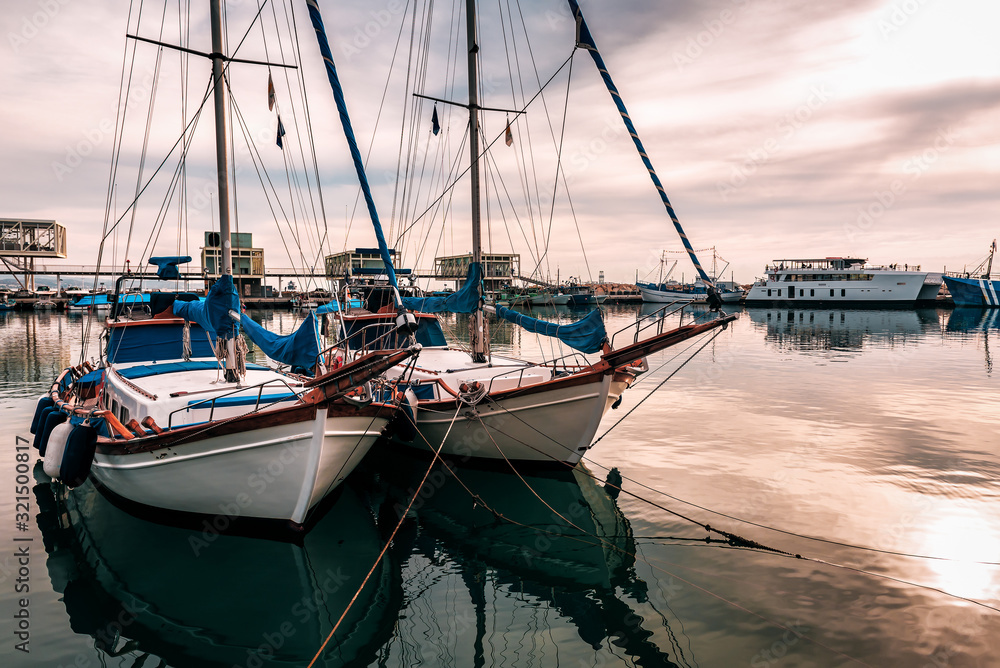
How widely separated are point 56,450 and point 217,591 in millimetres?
4817

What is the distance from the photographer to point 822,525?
10750 mm

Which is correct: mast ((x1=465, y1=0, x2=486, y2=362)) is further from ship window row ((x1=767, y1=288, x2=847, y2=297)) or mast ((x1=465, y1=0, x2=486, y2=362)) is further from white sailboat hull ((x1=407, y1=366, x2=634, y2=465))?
ship window row ((x1=767, y1=288, x2=847, y2=297))

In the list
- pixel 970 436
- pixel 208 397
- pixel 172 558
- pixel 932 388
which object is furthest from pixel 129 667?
pixel 932 388

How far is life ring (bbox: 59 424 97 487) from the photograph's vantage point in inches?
392

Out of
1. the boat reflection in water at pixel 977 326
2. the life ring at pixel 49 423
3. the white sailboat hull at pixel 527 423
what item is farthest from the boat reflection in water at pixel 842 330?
the life ring at pixel 49 423

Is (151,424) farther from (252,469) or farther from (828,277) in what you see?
(828,277)

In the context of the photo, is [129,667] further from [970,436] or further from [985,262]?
[985,262]

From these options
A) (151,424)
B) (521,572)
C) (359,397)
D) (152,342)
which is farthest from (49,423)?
(521,572)

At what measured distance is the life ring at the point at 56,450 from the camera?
1002 cm

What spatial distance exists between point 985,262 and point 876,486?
10404 centimetres

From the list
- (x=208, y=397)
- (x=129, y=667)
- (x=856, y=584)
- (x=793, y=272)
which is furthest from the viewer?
(x=793, y=272)

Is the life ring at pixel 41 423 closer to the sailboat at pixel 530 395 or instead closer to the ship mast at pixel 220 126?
the ship mast at pixel 220 126

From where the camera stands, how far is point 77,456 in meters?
10.0

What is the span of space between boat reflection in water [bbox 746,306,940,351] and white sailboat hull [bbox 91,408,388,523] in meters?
38.1
